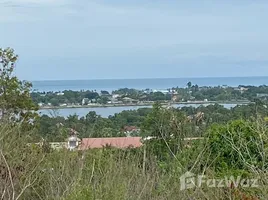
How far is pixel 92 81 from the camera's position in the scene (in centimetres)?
1324

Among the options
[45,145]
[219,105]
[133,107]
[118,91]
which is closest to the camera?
[45,145]

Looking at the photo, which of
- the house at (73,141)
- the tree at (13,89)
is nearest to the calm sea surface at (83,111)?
the house at (73,141)

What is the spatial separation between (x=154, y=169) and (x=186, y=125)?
1031mm

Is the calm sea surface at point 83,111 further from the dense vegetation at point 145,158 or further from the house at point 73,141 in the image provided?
the house at point 73,141

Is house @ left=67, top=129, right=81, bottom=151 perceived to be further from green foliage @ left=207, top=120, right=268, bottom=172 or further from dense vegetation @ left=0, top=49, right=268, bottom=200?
green foliage @ left=207, top=120, right=268, bottom=172

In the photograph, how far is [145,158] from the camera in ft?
17.5

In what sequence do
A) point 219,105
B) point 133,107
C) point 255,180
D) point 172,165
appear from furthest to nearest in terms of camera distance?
point 133,107, point 219,105, point 172,165, point 255,180

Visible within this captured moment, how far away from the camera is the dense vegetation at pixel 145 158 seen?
15.0 feet

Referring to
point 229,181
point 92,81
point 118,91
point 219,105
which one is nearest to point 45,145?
point 229,181

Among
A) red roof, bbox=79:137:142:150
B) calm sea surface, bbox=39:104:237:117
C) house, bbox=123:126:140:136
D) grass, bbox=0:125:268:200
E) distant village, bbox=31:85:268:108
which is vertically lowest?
grass, bbox=0:125:268:200

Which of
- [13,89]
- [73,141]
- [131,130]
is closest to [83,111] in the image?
[131,130]

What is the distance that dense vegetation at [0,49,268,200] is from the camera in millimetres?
4574

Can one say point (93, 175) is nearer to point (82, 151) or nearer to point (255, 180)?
point (82, 151)

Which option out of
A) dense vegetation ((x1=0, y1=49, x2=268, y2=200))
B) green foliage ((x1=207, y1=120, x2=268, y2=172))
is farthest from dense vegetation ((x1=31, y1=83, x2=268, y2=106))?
green foliage ((x1=207, y1=120, x2=268, y2=172))
